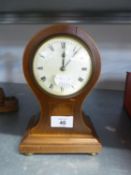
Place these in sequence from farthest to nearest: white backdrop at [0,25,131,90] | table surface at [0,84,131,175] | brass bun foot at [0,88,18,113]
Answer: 1. white backdrop at [0,25,131,90]
2. brass bun foot at [0,88,18,113]
3. table surface at [0,84,131,175]

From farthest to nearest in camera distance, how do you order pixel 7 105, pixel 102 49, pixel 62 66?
pixel 102 49 → pixel 7 105 → pixel 62 66

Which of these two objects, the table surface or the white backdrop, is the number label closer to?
the table surface

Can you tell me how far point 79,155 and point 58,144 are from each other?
0.19 ft

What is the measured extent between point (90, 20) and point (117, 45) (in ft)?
0.60

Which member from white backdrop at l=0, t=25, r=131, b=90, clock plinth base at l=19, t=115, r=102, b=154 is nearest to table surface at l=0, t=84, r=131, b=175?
clock plinth base at l=19, t=115, r=102, b=154

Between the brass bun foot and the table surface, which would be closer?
the table surface

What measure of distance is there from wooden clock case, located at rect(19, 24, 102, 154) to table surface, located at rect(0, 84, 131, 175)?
2cm

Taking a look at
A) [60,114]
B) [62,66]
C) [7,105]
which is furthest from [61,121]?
[7,105]

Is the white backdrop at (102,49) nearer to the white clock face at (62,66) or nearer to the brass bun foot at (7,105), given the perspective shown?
the brass bun foot at (7,105)

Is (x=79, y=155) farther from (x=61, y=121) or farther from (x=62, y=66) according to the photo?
(x=62, y=66)

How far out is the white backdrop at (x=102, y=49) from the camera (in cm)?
108

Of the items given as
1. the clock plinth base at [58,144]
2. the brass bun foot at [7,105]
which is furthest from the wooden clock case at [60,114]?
the brass bun foot at [7,105]

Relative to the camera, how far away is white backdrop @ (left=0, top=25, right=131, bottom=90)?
108 centimetres

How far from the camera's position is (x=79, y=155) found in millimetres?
546
